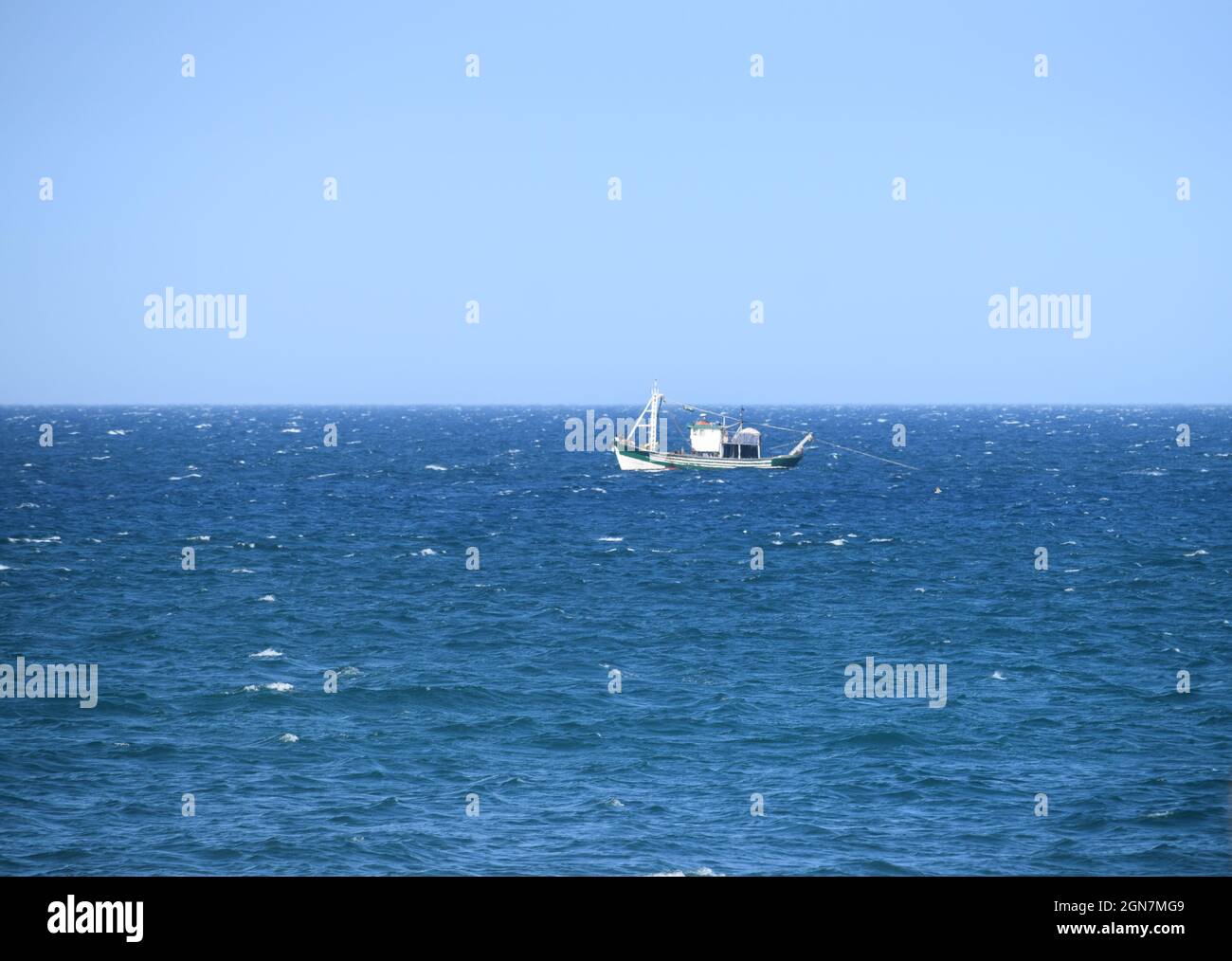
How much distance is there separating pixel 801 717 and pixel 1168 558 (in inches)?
1790

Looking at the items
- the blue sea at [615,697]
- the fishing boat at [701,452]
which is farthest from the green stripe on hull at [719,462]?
the blue sea at [615,697]

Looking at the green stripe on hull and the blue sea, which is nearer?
the blue sea

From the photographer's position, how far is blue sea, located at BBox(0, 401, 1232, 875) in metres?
27.7

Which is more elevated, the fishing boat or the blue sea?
the fishing boat

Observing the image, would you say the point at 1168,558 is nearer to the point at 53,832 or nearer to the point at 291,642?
the point at 291,642

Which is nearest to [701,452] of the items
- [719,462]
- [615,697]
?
[719,462]

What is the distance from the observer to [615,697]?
4200 cm

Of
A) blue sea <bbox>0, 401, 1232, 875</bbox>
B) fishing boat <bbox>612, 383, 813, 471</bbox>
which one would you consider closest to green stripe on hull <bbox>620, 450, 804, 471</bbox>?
fishing boat <bbox>612, 383, 813, 471</bbox>

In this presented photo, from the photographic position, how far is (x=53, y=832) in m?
28.2

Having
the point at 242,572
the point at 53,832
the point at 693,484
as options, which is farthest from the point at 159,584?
the point at 693,484

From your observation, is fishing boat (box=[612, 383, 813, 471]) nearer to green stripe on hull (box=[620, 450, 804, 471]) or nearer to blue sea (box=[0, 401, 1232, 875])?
green stripe on hull (box=[620, 450, 804, 471])

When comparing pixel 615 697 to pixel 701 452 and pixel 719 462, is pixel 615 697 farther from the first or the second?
pixel 701 452
